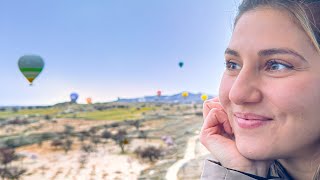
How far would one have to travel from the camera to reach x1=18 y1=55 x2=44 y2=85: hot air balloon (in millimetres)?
26672

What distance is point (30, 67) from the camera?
87.5 feet

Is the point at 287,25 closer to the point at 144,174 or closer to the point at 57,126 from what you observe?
the point at 144,174

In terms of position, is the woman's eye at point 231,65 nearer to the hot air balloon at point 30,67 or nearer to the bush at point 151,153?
the bush at point 151,153

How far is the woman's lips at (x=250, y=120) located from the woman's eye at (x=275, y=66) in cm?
18

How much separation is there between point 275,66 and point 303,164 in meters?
0.44

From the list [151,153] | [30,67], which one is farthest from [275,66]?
[30,67]

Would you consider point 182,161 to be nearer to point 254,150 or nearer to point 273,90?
point 254,150

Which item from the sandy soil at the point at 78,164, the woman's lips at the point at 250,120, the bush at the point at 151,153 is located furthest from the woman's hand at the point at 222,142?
the bush at the point at 151,153

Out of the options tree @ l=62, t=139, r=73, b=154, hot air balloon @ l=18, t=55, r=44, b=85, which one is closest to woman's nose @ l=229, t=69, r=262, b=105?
tree @ l=62, t=139, r=73, b=154

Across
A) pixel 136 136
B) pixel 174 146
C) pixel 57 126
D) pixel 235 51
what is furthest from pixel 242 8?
pixel 57 126

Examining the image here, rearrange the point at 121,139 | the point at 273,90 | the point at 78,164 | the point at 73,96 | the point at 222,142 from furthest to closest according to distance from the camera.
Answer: the point at 73,96 → the point at 121,139 → the point at 78,164 → the point at 222,142 → the point at 273,90

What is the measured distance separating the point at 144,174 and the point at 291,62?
45.3ft

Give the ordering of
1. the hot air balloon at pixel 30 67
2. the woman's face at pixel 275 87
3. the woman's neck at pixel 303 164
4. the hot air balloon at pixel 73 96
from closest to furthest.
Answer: the woman's face at pixel 275 87 → the woman's neck at pixel 303 164 → the hot air balloon at pixel 30 67 → the hot air balloon at pixel 73 96

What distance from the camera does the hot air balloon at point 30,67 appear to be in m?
26.7
